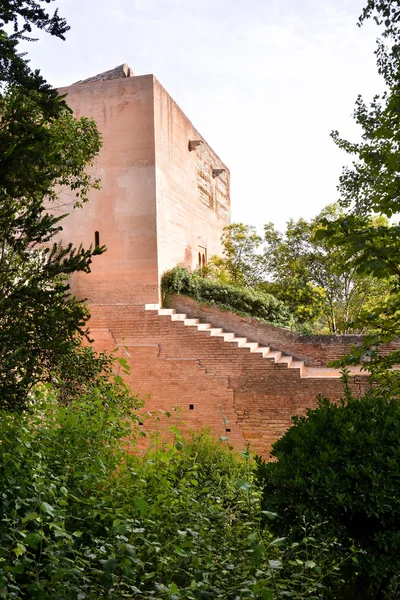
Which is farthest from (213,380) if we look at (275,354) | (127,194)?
(127,194)

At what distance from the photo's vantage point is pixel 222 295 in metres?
13.4

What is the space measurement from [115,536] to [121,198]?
10951mm

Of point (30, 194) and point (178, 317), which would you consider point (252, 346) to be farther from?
point (30, 194)

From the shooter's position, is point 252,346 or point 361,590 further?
point 252,346

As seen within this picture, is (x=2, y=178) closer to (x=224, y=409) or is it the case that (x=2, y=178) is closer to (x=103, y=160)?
(x=224, y=409)

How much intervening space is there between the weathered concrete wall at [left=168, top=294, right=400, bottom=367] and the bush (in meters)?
8.99

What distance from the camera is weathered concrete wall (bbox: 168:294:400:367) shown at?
12477 mm

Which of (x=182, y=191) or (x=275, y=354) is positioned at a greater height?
(x=182, y=191)

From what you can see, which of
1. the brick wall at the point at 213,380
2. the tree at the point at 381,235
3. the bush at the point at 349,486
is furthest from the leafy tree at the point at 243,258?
the bush at the point at 349,486

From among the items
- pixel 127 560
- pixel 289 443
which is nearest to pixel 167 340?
pixel 289 443

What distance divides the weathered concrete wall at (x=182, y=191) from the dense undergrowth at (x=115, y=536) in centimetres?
938

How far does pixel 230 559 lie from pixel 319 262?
13.8 meters

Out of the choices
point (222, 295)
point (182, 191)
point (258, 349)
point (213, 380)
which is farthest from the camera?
point (182, 191)

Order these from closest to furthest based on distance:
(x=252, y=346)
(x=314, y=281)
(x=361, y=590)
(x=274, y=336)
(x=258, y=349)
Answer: (x=361, y=590) < (x=252, y=346) < (x=258, y=349) < (x=274, y=336) < (x=314, y=281)
